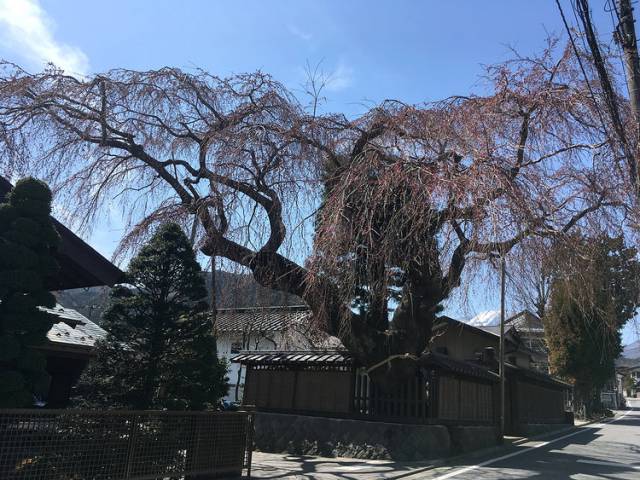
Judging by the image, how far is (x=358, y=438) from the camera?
45.7 ft

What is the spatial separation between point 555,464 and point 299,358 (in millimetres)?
7618

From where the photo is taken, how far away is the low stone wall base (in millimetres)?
13375

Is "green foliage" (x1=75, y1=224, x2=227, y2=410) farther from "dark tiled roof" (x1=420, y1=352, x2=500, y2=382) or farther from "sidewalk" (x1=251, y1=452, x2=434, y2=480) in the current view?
"dark tiled roof" (x1=420, y1=352, x2=500, y2=382)

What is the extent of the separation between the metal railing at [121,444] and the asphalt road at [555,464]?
428 cm

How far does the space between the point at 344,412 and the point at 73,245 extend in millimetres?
9599

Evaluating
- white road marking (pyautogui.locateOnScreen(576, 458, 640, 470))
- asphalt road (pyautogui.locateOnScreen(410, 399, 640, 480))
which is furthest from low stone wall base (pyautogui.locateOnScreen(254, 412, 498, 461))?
white road marking (pyautogui.locateOnScreen(576, 458, 640, 470))

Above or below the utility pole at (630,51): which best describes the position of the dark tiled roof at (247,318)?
below

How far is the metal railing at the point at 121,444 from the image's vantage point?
20.5 ft

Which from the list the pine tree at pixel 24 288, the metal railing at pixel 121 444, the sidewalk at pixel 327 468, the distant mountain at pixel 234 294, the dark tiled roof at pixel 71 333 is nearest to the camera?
the metal railing at pixel 121 444

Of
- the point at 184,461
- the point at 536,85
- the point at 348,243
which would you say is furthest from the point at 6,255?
the point at 536,85

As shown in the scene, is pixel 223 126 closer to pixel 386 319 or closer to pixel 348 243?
pixel 348 243

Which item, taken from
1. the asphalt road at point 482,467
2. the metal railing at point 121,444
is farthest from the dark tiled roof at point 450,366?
the metal railing at point 121,444

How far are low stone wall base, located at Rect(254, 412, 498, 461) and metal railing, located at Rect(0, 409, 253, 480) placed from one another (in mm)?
4938

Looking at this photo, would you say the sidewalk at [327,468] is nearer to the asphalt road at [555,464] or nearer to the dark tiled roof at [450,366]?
the asphalt road at [555,464]
